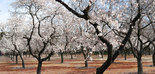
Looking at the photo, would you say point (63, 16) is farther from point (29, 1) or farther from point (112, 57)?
point (112, 57)

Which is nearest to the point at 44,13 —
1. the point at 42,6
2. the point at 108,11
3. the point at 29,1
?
the point at 42,6

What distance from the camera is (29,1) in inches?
828

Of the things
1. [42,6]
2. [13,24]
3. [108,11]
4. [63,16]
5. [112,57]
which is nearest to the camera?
[112,57]

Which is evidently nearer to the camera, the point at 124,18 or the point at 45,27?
the point at 124,18

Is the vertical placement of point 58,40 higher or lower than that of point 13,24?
lower

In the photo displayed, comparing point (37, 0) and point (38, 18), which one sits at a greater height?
point (37, 0)

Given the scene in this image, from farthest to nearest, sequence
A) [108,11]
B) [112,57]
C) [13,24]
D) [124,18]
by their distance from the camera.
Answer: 1. [13,24]
2. [124,18]
3. [108,11]
4. [112,57]

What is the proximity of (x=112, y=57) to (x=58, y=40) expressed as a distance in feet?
54.9

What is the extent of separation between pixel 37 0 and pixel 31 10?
1.59 metres

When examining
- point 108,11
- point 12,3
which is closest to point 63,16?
point 12,3

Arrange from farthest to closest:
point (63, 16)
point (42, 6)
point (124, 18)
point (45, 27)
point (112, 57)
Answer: point (45, 27)
point (63, 16)
point (42, 6)
point (124, 18)
point (112, 57)

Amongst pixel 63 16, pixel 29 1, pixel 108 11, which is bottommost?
pixel 108 11

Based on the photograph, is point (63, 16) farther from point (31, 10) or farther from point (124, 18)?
point (124, 18)

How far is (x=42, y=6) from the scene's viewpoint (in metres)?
21.9
